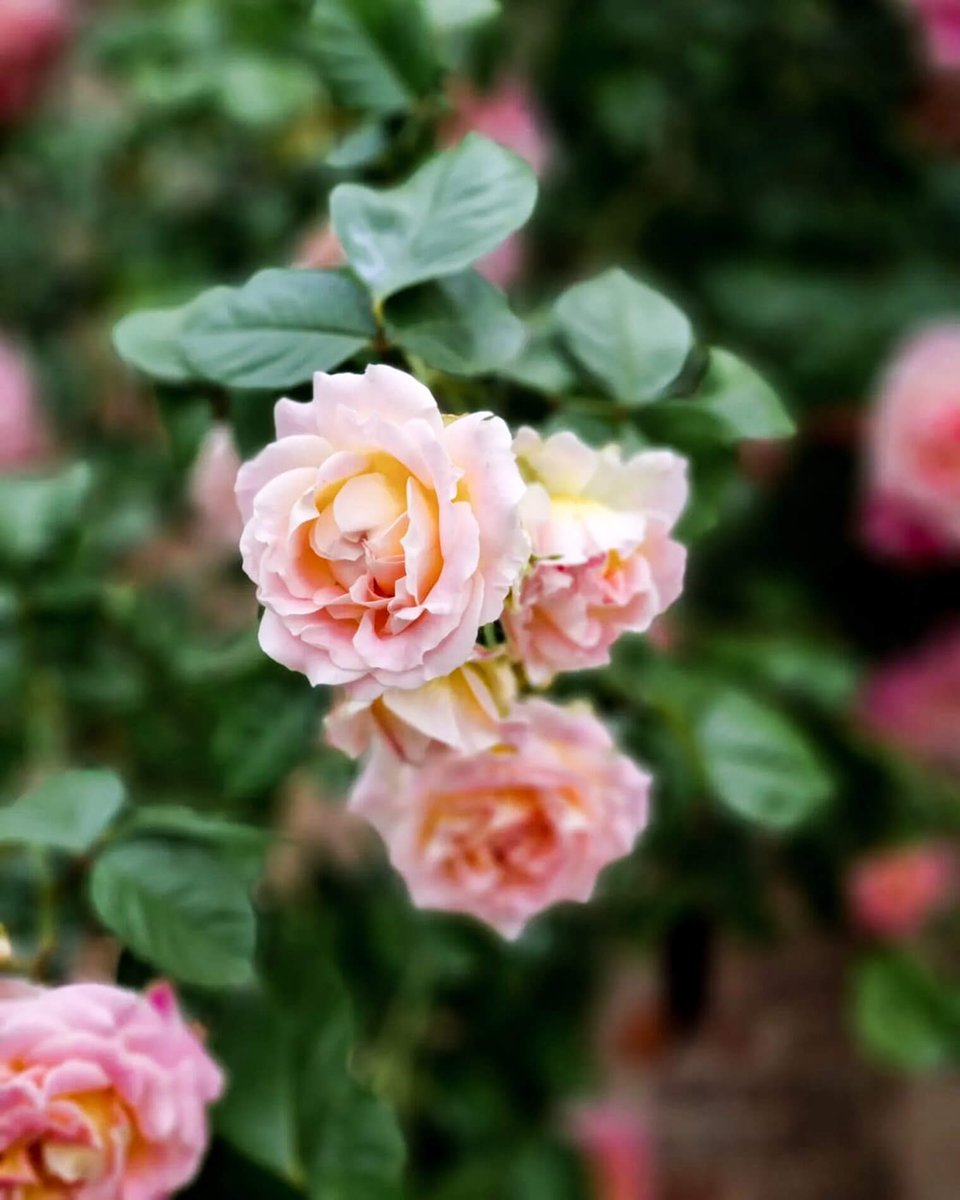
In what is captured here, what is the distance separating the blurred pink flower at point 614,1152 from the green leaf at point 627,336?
0.63 meters

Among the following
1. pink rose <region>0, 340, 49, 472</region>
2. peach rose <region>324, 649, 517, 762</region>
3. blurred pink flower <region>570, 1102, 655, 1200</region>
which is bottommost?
blurred pink flower <region>570, 1102, 655, 1200</region>

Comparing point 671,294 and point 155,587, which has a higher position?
point 671,294

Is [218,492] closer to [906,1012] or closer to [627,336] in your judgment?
[627,336]

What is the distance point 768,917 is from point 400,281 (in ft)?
1.85

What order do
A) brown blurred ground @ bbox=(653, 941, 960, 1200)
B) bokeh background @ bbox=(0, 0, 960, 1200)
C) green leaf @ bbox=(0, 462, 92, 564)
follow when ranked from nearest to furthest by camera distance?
green leaf @ bbox=(0, 462, 92, 564), bokeh background @ bbox=(0, 0, 960, 1200), brown blurred ground @ bbox=(653, 941, 960, 1200)

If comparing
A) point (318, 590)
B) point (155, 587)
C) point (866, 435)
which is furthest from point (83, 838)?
point (866, 435)

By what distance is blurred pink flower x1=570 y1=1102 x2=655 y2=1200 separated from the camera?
93 cm

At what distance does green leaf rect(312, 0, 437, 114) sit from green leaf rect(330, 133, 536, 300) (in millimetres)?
62

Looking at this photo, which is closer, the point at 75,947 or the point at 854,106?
the point at 75,947

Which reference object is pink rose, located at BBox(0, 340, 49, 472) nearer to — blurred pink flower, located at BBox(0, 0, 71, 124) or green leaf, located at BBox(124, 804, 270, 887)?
blurred pink flower, located at BBox(0, 0, 71, 124)

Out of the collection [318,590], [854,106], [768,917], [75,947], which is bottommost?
[768,917]

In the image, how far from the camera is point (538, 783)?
Answer: 1.37 ft

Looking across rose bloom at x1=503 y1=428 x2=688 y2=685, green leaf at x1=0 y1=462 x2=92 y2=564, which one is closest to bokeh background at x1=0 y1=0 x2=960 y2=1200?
green leaf at x1=0 y1=462 x2=92 y2=564

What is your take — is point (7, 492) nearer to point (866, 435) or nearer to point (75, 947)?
point (75, 947)
